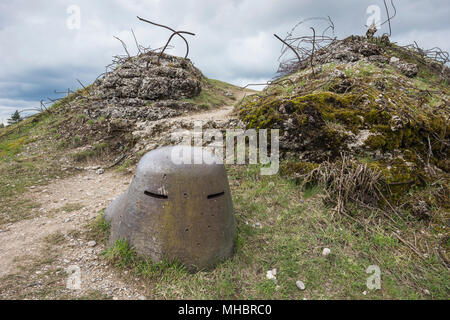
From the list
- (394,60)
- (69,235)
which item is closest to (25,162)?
(69,235)

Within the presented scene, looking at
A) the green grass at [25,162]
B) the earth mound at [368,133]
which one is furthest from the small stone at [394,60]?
the green grass at [25,162]

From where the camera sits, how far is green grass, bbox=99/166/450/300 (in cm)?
257

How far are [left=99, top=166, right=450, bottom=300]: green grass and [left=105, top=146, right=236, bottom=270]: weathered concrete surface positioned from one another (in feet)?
0.57

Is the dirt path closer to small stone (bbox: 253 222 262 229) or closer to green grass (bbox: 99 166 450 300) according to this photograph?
green grass (bbox: 99 166 450 300)

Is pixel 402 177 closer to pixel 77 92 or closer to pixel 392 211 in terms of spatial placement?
pixel 392 211

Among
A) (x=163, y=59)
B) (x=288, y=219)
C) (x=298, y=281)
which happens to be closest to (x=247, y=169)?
(x=288, y=219)

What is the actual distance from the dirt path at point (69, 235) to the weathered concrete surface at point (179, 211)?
0.48 m

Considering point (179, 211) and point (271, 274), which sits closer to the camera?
point (179, 211)

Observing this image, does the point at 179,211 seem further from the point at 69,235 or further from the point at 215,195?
the point at 69,235

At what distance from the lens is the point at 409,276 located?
278cm

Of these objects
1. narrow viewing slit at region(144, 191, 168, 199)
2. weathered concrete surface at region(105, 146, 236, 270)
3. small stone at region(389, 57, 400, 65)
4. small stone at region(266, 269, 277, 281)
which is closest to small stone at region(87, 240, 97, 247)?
weathered concrete surface at region(105, 146, 236, 270)

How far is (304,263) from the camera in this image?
2.88m

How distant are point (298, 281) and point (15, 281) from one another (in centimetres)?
311

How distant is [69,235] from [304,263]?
3.29 meters
